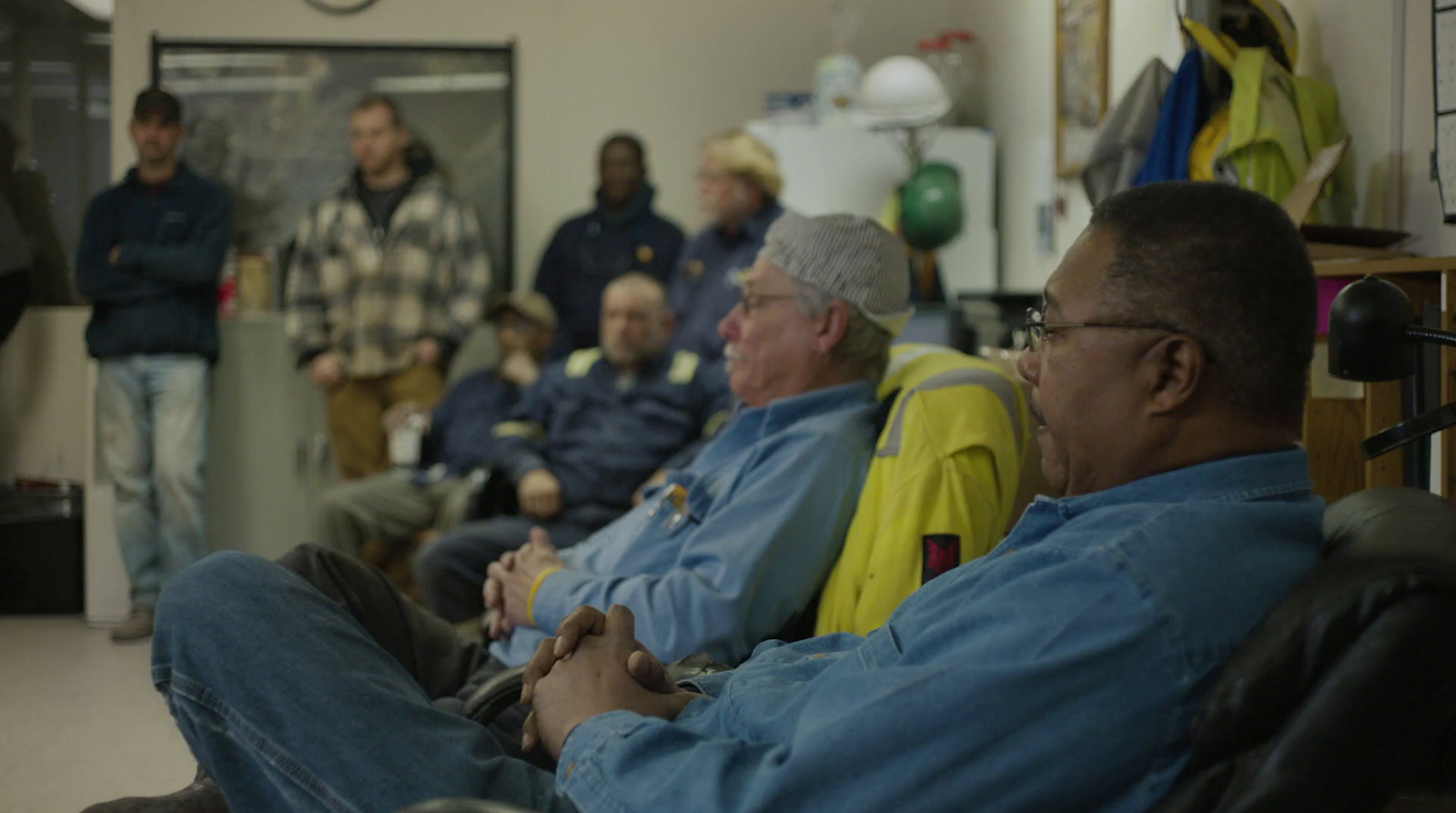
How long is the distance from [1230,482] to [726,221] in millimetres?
3363

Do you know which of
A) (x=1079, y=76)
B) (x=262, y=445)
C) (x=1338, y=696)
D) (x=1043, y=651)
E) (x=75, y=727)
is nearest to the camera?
(x=1338, y=696)

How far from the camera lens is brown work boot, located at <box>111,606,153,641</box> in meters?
3.86

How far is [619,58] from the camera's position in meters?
5.68

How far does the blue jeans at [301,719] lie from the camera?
4.07 ft

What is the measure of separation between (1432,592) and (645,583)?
117 centimetres

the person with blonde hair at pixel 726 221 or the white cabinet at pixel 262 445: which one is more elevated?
the person with blonde hair at pixel 726 221

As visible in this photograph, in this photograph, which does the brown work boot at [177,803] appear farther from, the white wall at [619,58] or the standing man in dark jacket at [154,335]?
the white wall at [619,58]

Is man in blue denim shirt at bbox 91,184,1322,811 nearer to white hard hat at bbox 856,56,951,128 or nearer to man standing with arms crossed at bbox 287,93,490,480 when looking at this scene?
white hard hat at bbox 856,56,951,128

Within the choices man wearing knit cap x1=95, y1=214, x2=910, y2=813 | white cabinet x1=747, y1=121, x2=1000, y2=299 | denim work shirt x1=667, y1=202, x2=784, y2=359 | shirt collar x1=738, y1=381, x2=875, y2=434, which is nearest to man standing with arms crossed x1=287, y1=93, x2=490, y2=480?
denim work shirt x1=667, y1=202, x2=784, y2=359

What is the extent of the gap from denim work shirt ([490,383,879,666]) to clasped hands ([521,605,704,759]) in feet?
1.59

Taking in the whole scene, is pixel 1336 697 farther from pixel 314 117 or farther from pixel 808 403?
pixel 314 117

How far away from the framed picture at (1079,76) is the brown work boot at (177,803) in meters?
3.04

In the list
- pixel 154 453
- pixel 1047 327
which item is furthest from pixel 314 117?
pixel 1047 327

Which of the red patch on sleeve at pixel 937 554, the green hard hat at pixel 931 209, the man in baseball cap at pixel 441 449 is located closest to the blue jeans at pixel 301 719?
the red patch on sleeve at pixel 937 554
